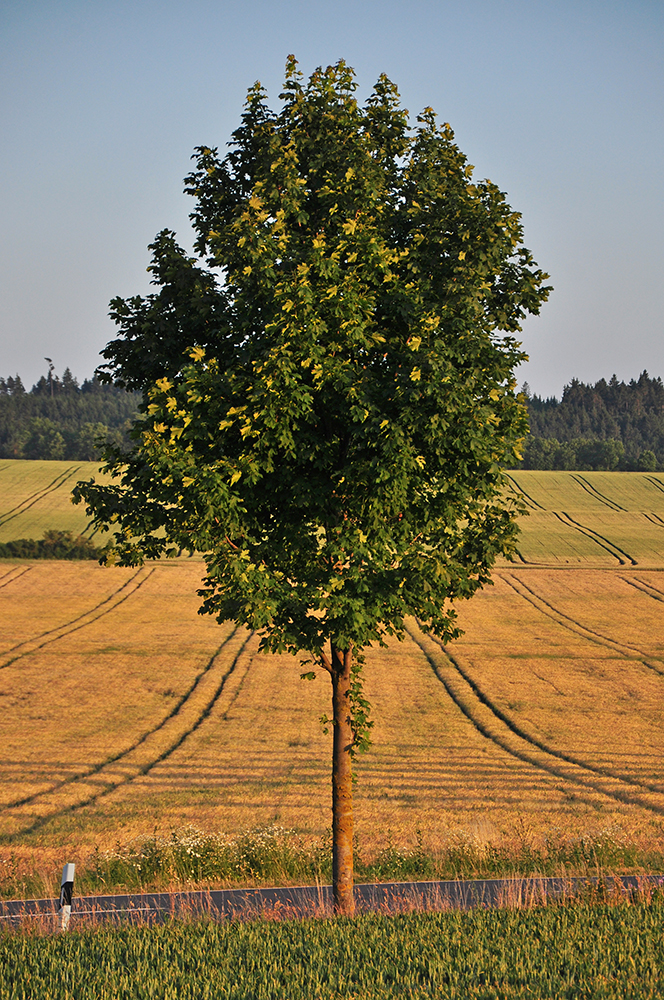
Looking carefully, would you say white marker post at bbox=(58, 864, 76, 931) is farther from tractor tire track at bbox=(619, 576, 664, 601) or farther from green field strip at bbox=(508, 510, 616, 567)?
green field strip at bbox=(508, 510, 616, 567)

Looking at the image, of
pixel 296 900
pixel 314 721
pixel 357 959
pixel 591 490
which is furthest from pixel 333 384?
pixel 591 490

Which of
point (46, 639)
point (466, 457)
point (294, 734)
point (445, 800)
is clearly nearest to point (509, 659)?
point (294, 734)

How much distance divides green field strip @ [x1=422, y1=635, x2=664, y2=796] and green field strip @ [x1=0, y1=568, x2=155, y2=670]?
24321 mm

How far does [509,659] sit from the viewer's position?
1781 inches

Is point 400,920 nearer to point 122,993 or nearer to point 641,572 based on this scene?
point 122,993

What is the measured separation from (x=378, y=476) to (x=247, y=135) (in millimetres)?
5296

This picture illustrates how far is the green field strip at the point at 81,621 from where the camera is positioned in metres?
46.5

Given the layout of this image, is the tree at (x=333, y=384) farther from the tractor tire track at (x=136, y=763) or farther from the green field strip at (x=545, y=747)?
the tractor tire track at (x=136, y=763)

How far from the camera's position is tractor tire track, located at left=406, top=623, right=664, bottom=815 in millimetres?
24766

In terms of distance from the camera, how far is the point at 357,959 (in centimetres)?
764

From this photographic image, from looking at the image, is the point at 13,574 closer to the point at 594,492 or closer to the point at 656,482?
the point at 594,492

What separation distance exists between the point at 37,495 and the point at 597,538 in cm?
7158

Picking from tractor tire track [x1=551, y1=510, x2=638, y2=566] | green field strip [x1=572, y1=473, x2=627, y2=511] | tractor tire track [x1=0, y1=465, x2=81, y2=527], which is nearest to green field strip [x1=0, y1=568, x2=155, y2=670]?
tractor tire track [x1=0, y1=465, x2=81, y2=527]

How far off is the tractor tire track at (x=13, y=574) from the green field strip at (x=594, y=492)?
239 feet
